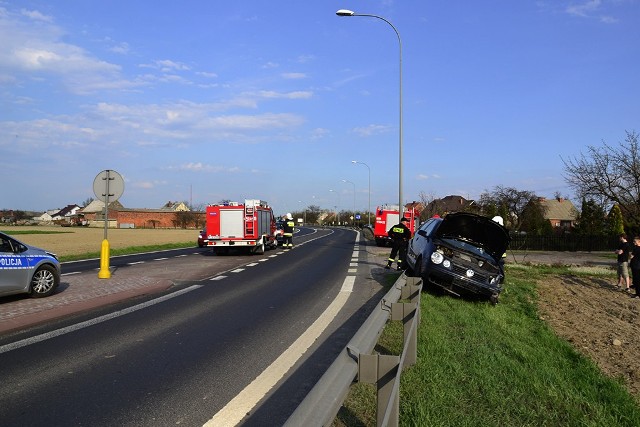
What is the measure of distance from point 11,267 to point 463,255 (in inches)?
340

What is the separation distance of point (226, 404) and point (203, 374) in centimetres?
100

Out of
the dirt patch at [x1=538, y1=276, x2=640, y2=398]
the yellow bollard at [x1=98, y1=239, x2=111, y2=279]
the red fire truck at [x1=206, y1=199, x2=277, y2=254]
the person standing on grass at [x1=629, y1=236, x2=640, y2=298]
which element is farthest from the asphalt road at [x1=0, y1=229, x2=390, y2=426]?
the red fire truck at [x1=206, y1=199, x2=277, y2=254]

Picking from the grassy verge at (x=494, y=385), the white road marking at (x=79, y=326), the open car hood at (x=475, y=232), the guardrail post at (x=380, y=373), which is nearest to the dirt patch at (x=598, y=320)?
the grassy verge at (x=494, y=385)

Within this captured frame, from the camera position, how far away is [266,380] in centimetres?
527

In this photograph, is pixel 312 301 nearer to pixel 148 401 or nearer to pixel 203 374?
pixel 203 374

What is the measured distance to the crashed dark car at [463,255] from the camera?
10.1 meters

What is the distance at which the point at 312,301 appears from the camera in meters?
10.5

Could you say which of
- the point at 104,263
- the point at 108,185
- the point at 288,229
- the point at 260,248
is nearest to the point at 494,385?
the point at 104,263

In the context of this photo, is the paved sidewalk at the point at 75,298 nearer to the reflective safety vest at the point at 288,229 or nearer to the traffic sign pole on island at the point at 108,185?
the traffic sign pole on island at the point at 108,185

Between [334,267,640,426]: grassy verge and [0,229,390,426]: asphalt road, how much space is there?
1.01 meters

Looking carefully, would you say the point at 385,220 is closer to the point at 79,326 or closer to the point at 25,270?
the point at 25,270

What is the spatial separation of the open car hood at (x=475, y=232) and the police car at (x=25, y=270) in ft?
26.5

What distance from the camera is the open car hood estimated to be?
11062 millimetres

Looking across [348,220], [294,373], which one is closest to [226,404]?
[294,373]
